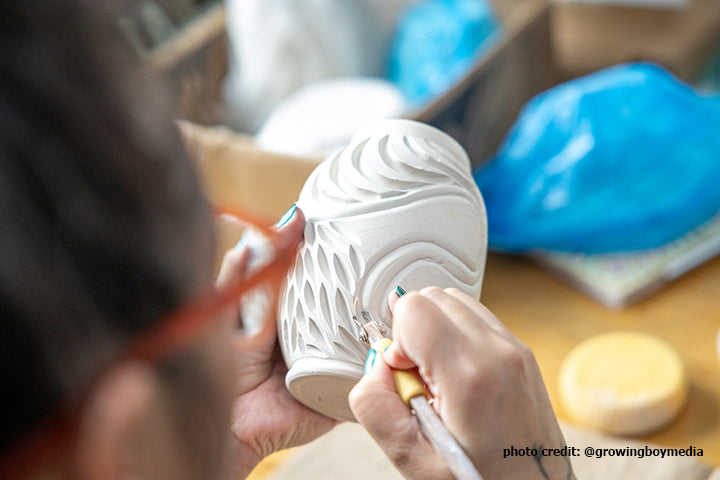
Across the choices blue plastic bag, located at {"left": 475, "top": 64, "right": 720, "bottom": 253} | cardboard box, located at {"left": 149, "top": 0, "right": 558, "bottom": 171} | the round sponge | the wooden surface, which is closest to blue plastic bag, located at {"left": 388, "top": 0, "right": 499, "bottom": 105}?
cardboard box, located at {"left": 149, "top": 0, "right": 558, "bottom": 171}

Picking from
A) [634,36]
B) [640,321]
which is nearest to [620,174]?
[640,321]

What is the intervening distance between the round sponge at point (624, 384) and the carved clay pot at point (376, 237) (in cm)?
29

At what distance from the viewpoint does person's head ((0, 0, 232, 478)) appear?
22 centimetres

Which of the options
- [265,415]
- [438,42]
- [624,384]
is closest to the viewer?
[265,415]

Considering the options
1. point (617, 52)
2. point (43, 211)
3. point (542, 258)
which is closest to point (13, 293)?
point (43, 211)

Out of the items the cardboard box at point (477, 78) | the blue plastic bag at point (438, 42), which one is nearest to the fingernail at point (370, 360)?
the cardboard box at point (477, 78)

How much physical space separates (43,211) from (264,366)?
385 millimetres

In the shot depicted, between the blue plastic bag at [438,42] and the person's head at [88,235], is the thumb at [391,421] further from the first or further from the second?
the blue plastic bag at [438,42]

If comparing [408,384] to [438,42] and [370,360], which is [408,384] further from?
[438,42]

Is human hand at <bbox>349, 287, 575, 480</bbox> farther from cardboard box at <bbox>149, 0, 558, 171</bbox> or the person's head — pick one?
cardboard box at <bbox>149, 0, 558, 171</bbox>

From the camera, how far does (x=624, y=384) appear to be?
2.33 feet

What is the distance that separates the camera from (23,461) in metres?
0.24

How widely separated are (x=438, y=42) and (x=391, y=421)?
0.92 m

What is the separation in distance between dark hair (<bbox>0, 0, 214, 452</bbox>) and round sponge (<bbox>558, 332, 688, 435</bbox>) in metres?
0.55
